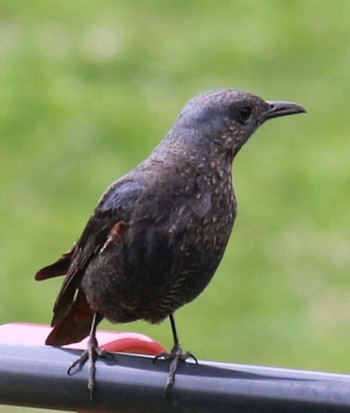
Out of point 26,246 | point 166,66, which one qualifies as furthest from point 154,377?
point 166,66

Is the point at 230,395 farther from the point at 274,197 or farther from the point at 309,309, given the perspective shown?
the point at 274,197

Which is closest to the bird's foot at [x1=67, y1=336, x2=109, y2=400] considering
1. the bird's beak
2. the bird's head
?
the bird's head

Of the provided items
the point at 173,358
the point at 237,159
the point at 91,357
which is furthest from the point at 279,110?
the point at 237,159

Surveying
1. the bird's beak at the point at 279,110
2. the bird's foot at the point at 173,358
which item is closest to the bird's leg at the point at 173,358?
the bird's foot at the point at 173,358

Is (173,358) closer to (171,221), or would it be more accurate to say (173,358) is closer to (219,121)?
(171,221)

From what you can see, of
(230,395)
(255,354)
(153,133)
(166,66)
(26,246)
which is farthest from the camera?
(166,66)

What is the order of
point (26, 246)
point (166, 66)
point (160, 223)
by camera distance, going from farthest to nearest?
point (166, 66)
point (26, 246)
point (160, 223)
